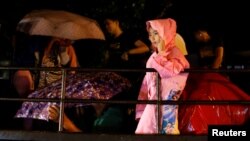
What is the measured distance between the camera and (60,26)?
22.7 feet

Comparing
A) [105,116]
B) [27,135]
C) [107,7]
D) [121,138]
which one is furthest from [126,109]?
Result: [107,7]

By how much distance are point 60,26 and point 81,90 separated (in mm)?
1459

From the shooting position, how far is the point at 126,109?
604cm

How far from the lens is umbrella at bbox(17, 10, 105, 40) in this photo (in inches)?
272

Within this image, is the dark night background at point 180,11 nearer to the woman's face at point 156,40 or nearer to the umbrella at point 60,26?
the umbrella at point 60,26

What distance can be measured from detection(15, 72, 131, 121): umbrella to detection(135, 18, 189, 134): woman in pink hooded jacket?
2.39 feet

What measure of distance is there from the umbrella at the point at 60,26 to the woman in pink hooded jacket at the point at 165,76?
1979mm

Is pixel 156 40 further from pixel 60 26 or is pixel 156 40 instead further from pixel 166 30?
pixel 60 26

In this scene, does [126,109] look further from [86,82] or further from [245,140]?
[245,140]

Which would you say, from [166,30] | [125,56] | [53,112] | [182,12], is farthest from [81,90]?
[182,12]

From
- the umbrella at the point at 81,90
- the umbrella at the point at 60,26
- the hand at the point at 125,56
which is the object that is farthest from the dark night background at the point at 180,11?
the umbrella at the point at 81,90

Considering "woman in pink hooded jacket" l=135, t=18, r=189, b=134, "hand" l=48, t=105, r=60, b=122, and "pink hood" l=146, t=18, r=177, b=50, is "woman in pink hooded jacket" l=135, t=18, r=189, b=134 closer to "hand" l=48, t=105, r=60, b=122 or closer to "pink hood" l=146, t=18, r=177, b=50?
"pink hood" l=146, t=18, r=177, b=50

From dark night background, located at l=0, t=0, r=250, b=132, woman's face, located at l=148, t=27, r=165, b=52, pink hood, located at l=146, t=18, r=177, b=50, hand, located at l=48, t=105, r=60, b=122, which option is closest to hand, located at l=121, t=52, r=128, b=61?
hand, located at l=48, t=105, r=60, b=122

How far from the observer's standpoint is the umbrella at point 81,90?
5.80 meters
